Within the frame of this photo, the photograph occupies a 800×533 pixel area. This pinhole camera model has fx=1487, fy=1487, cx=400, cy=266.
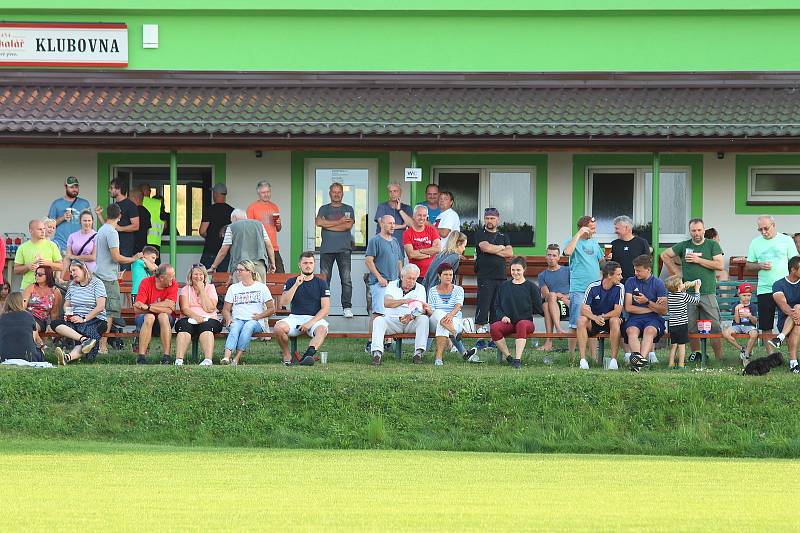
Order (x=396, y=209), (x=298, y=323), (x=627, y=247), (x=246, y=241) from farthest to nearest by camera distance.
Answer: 1. (x=396, y=209)
2. (x=246, y=241)
3. (x=627, y=247)
4. (x=298, y=323)

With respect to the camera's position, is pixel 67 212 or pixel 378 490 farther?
pixel 67 212

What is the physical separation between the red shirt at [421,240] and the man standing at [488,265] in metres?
0.66

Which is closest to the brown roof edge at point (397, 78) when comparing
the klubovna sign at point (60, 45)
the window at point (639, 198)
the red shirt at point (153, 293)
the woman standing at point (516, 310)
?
the klubovna sign at point (60, 45)

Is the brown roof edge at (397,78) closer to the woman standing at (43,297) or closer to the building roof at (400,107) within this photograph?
the building roof at (400,107)

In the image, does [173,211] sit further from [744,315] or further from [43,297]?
[744,315]

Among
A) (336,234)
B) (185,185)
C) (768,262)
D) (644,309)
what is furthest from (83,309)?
(768,262)

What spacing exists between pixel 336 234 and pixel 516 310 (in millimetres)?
3602

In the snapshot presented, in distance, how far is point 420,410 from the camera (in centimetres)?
1582

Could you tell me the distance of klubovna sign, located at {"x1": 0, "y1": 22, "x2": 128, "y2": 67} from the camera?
23500 millimetres

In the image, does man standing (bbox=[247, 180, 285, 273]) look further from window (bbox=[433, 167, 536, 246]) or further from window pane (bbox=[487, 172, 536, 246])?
window pane (bbox=[487, 172, 536, 246])

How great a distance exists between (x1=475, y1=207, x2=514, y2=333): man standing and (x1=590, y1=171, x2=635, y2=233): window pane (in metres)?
3.85

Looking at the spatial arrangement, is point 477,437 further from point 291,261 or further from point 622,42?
point 622,42

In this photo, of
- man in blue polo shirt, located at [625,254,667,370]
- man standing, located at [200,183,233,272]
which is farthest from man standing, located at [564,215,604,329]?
man standing, located at [200,183,233,272]

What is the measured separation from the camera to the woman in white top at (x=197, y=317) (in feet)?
57.9
